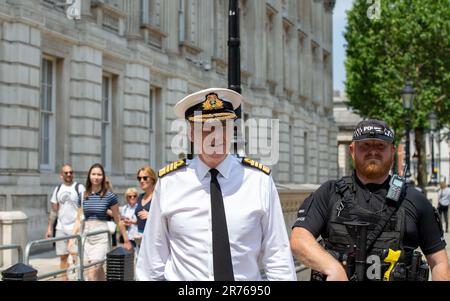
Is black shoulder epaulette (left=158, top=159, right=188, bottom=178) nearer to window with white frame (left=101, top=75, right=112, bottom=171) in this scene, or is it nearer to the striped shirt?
the striped shirt

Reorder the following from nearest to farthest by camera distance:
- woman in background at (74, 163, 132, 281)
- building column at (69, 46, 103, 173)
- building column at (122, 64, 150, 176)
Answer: woman in background at (74, 163, 132, 281) < building column at (69, 46, 103, 173) < building column at (122, 64, 150, 176)

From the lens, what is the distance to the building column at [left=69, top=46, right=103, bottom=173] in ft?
63.2

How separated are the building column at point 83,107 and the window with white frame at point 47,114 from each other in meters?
0.50

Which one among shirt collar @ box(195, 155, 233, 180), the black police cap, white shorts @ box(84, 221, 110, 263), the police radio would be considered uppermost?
the black police cap

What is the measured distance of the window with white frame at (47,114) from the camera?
18562 millimetres

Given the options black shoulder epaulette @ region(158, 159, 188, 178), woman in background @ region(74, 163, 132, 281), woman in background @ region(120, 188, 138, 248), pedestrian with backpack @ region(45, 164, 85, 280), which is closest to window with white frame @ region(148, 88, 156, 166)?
woman in background @ region(120, 188, 138, 248)

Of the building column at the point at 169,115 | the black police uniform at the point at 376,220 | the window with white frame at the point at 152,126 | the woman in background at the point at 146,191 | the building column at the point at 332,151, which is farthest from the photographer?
the building column at the point at 332,151

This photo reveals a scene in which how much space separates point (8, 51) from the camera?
54.4ft

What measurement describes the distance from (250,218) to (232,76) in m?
6.22

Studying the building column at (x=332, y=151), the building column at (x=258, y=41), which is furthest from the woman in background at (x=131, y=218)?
the building column at (x=332, y=151)

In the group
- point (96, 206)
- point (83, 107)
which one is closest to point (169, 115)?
point (83, 107)

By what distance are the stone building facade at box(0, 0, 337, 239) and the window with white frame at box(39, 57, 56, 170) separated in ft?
0.08

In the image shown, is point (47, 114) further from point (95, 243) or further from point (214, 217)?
point (214, 217)

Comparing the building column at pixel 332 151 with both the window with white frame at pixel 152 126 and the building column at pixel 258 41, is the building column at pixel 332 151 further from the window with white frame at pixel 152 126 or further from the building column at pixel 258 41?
the window with white frame at pixel 152 126
